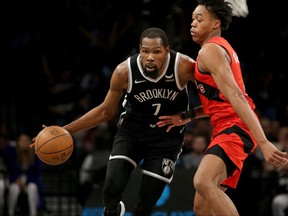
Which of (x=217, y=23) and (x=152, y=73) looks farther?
(x=152, y=73)

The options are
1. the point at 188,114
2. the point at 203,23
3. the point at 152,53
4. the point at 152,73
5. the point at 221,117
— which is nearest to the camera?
the point at 221,117

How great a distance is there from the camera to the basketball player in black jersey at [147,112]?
23.5 feet

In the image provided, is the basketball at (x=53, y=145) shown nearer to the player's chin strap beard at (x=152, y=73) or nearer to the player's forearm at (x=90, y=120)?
the player's forearm at (x=90, y=120)

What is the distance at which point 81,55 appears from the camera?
14.2m

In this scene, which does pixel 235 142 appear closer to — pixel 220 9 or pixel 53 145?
pixel 220 9

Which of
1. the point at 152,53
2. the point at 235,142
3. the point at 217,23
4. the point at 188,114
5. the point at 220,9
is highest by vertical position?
the point at 220,9

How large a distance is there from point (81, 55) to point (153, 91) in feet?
23.2

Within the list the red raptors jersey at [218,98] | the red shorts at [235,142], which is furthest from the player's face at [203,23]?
the red shorts at [235,142]

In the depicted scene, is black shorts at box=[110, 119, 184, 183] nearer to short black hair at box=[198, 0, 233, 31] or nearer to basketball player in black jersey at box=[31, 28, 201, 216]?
basketball player in black jersey at box=[31, 28, 201, 216]

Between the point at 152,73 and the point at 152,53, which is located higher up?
the point at 152,53

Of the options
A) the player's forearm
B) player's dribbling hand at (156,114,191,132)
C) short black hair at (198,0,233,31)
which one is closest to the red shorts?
player's dribbling hand at (156,114,191,132)

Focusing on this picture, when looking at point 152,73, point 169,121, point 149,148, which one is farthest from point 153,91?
point 149,148

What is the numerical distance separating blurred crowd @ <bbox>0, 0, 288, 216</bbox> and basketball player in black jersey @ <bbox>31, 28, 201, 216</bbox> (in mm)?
5158

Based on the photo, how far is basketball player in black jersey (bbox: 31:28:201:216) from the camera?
23.5ft
